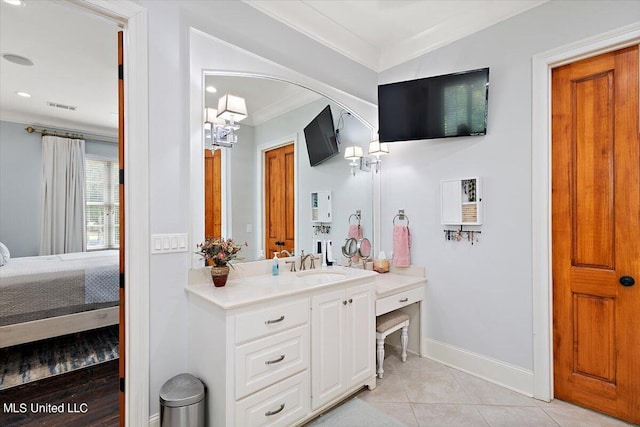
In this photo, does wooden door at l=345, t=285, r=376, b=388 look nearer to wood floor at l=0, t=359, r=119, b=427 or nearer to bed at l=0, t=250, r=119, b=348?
wood floor at l=0, t=359, r=119, b=427

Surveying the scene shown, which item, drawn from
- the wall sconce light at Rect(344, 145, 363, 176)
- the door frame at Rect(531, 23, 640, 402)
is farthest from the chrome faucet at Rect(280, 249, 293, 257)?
the door frame at Rect(531, 23, 640, 402)

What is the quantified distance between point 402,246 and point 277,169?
137 cm

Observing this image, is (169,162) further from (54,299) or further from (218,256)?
(54,299)

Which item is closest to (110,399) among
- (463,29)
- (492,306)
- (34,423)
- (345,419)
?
(34,423)

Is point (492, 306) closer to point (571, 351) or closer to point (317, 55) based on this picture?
point (571, 351)

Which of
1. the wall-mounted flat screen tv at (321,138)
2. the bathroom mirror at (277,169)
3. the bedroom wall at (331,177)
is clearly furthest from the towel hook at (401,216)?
the wall-mounted flat screen tv at (321,138)

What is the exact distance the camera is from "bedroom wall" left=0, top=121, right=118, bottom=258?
446cm

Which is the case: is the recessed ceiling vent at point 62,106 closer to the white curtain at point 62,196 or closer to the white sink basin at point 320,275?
the white curtain at point 62,196

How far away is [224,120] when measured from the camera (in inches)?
83.7

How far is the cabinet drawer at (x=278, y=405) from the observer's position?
5.15 feet

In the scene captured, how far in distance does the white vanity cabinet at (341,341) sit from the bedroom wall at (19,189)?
16.8 ft

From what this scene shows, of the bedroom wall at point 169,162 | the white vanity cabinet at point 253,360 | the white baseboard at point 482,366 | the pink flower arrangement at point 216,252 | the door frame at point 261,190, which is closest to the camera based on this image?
the white vanity cabinet at point 253,360

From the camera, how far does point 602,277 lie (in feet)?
6.57

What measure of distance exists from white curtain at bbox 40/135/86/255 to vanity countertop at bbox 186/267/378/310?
14.4ft
